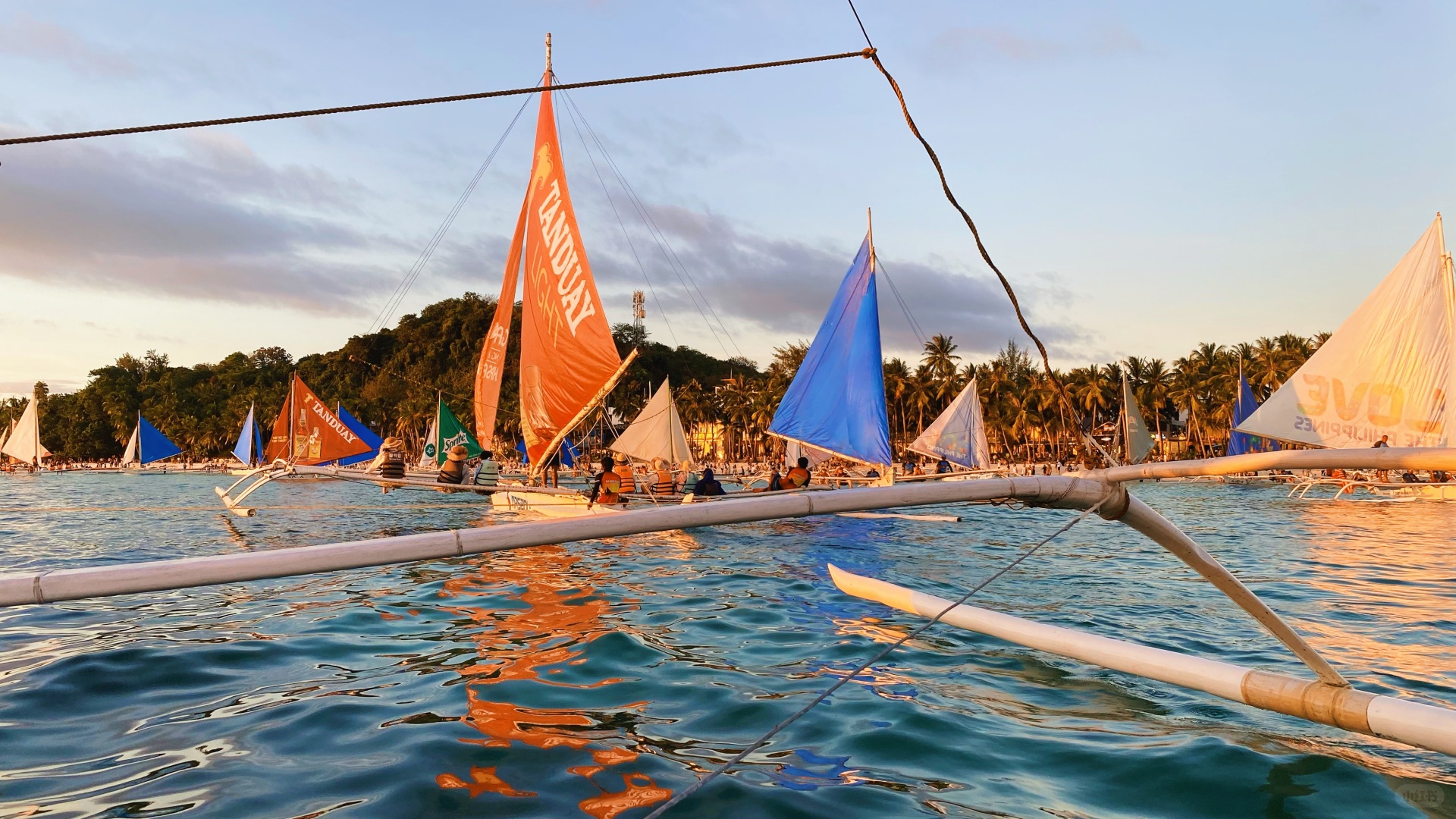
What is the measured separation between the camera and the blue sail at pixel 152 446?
256 feet

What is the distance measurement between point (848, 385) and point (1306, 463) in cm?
2541

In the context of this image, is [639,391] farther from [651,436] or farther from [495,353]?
[495,353]

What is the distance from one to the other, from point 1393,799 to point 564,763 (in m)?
4.10

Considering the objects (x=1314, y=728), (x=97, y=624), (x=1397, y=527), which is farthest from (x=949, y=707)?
Answer: (x=1397, y=527)

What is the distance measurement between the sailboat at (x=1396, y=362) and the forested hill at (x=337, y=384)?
249 feet

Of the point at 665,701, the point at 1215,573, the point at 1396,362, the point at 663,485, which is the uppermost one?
the point at 1396,362

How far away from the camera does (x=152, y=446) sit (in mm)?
79500

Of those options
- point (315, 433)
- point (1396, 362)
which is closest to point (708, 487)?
point (1396, 362)

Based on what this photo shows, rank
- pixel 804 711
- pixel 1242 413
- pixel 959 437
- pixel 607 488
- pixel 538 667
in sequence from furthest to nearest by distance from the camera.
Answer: pixel 1242 413 < pixel 959 437 < pixel 607 488 < pixel 538 667 < pixel 804 711

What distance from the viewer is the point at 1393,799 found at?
4188mm

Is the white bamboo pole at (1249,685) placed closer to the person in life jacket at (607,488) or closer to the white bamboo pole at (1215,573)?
the white bamboo pole at (1215,573)

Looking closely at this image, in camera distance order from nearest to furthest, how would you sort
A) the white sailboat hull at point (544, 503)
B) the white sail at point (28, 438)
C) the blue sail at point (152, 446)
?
1. the white sailboat hull at point (544, 503)
2. the white sail at point (28, 438)
3. the blue sail at point (152, 446)

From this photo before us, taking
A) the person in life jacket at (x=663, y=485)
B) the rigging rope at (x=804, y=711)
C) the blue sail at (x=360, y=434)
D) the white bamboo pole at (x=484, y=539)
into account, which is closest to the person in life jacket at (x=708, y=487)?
the person in life jacket at (x=663, y=485)

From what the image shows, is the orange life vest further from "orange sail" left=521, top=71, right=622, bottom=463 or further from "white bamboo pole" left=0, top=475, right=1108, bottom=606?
"white bamboo pole" left=0, top=475, right=1108, bottom=606
